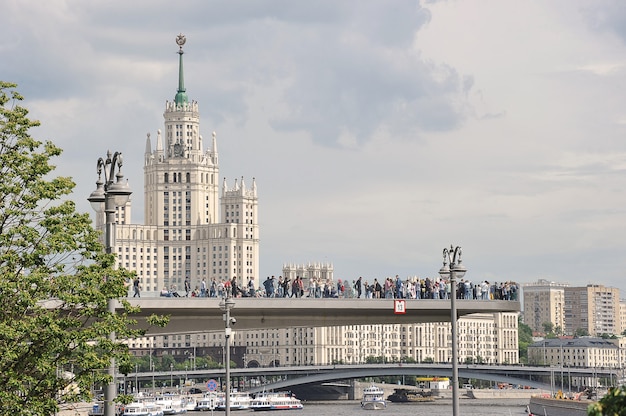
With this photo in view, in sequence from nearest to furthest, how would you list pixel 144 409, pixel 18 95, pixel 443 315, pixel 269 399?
pixel 18 95 < pixel 443 315 < pixel 144 409 < pixel 269 399

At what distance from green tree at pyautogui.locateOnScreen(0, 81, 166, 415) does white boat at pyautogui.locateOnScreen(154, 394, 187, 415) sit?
12899cm

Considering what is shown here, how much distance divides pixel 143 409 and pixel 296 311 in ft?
291

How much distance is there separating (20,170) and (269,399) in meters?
146

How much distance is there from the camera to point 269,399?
17900cm

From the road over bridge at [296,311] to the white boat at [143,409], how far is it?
8004cm

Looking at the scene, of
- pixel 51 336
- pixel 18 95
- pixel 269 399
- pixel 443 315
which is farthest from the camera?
pixel 269 399

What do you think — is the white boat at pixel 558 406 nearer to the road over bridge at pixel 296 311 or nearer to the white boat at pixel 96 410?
the road over bridge at pixel 296 311

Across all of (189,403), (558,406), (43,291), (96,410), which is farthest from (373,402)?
(43,291)

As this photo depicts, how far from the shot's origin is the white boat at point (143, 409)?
15262 cm

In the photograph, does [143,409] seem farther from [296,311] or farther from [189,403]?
[296,311]

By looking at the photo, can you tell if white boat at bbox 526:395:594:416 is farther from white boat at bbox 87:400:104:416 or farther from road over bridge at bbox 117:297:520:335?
white boat at bbox 87:400:104:416

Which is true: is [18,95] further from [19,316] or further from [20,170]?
[19,316]

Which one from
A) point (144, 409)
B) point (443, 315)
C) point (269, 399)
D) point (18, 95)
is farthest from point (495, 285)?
point (269, 399)

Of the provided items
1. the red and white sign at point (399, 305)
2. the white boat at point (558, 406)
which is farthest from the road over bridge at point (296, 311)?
the white boat at point (558, 406)
